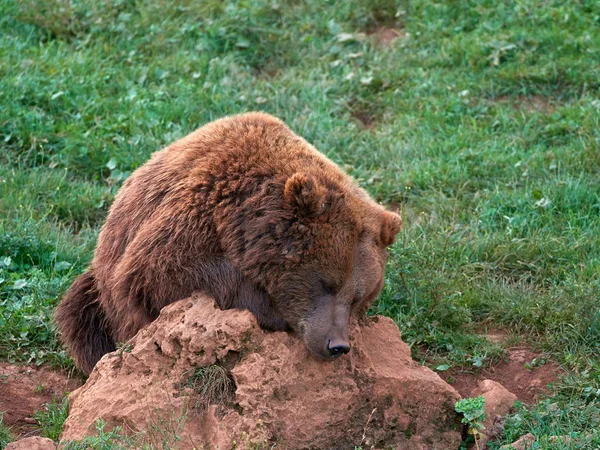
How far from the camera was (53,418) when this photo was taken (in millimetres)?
5168

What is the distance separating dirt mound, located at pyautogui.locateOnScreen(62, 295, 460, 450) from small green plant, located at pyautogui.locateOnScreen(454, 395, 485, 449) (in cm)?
17

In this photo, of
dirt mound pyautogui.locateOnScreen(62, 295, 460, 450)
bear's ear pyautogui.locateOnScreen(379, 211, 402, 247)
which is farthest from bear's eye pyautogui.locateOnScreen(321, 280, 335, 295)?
bear's ear pyautogui.locateOnScreen(379, 211, 402, 247)

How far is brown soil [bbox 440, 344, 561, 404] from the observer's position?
561 cm

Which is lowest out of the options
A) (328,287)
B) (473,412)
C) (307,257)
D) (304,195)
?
(473,412)

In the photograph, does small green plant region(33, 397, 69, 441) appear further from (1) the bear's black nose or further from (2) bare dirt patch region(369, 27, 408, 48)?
(2) bare dirt patch region(369, 27, 408, 48)

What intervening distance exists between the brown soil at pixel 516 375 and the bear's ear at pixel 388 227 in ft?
3.30

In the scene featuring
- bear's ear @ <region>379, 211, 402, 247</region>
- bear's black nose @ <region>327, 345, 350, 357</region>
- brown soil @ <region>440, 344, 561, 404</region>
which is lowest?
brown soil @ <region>440, 344, 561, 404</region>

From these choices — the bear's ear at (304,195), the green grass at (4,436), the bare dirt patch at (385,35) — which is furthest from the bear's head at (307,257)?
the bare dirt patch at (385,35)

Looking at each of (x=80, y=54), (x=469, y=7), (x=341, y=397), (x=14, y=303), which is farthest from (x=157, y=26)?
(x=341, y=397)

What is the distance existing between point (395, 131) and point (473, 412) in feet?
13.9

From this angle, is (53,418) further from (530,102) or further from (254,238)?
(530,102)

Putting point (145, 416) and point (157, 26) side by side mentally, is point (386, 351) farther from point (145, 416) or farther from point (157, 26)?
point (157, 26)

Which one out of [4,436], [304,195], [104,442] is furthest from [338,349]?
[4,436]

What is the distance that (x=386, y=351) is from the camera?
5.24m
